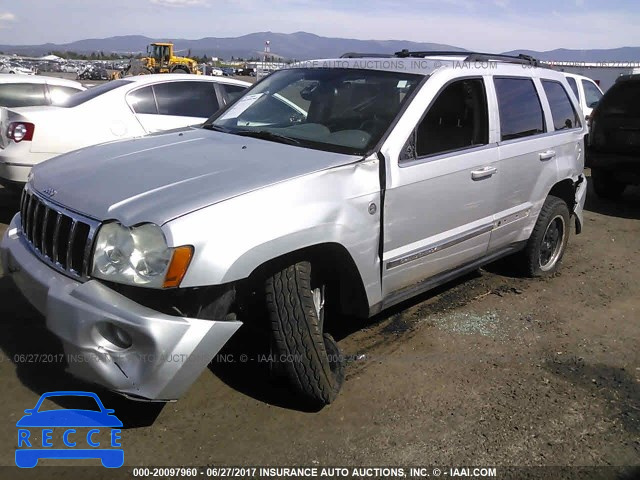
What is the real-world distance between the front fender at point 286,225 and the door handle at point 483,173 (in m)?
0.96

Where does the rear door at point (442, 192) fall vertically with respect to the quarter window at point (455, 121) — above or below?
below

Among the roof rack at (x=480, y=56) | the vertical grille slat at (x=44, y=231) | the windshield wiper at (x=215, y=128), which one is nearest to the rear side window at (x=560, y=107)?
the roof rack at (x=480, y=56)

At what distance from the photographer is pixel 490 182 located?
159 inches

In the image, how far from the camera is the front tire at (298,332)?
9.21 ft

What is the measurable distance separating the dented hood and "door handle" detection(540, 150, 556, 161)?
2.11 meters

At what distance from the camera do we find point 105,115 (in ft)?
20.2

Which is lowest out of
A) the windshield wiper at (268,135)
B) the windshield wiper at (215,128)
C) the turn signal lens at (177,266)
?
the turn signal lens at (177,266)

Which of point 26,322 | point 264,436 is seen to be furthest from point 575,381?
point 26,322

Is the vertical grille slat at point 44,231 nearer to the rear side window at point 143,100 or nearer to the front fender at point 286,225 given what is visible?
the front fender at point 286,225

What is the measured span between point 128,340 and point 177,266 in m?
0.39

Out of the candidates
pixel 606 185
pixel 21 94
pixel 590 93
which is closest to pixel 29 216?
pixel 21 94

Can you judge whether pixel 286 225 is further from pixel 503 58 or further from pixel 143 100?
pixel 143 100

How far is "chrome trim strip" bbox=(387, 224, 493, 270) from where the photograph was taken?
339 centimetres

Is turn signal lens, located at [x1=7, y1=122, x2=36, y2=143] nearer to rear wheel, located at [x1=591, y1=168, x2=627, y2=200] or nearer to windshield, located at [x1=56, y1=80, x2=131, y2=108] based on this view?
windshield, located at [x1=56, y1=80, x2=131, y2=108]
